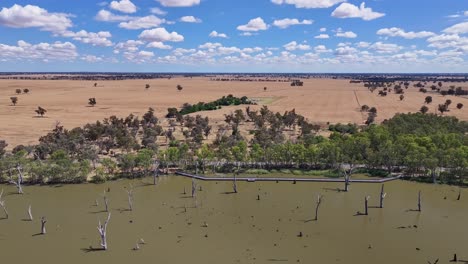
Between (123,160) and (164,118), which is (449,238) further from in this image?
(164,118)

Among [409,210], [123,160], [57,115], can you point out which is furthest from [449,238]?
[57,115]

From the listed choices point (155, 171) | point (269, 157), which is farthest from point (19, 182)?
point (269, 157)

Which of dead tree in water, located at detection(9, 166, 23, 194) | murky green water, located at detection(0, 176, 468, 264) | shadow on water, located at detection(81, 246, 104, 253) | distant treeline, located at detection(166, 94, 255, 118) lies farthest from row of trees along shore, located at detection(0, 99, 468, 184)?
distant treeline, located at detection(166, 94, 255, 118)

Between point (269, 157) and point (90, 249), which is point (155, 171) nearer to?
point (269, 157)

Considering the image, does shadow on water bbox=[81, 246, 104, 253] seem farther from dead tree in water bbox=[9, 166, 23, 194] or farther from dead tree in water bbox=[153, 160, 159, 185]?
dead tree in water bbox=[9, 166, 23, 194]

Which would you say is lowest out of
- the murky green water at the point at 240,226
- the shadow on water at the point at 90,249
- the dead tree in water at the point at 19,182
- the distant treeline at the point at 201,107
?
the shadow on water at the point at 90,249

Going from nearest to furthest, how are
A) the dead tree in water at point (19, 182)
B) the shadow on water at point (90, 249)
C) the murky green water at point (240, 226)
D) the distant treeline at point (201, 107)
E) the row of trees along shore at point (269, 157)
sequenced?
the murky green water at point (240, 226) → the shadow on water at point (90, 249) → the dead tree in water at point (19, 182) → the row of trees along shore at point (269, 157) → the distant treeline at point (201, 107)

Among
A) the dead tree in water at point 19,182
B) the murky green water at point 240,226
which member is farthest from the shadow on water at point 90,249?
the dead tree in water at point 19,182

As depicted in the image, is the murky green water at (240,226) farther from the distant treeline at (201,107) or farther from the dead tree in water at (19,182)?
the distant treeline at (201,107)

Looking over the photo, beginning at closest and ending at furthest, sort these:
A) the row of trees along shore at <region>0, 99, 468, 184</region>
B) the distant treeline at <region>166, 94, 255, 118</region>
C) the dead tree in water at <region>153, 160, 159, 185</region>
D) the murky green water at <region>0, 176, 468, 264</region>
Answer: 1. the murky green water at <region>0, 176, 468, 264</region>
2. the row of trees along shore at <region>0, 99, 468, 184</region>
3. the dead tree in water at <region>153, 160, 159, 185</region>
4. the distant treeline at <region>166, 94, 255, 118</region>
